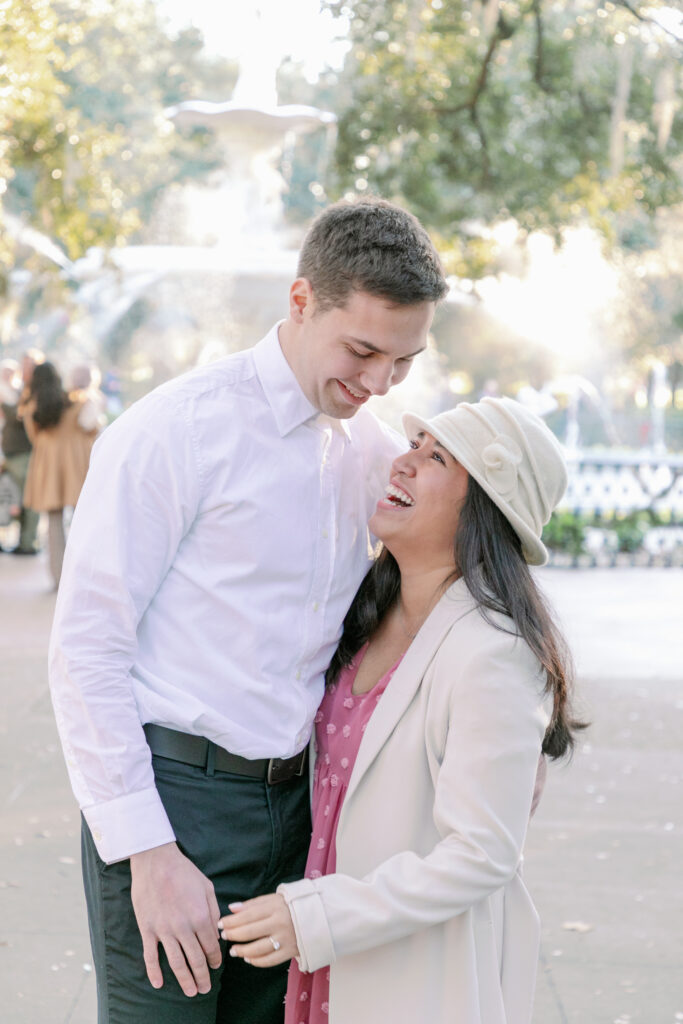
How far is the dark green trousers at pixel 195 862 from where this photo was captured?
215cm

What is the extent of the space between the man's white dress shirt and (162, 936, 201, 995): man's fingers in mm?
168

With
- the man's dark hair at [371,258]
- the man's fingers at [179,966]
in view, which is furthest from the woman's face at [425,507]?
the man's fingers at [179,966]

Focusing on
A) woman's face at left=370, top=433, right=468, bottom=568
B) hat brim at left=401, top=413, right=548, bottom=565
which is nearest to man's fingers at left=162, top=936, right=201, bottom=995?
woman's face at left=370, top=433, right=468, bottom=568

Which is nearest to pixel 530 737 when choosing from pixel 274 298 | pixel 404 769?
pixel 404 769

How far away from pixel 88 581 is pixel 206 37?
34.9 m

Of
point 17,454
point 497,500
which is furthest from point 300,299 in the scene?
point 17,454

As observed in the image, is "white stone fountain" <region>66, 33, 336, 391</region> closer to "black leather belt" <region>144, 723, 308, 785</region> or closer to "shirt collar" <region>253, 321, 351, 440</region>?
"shirt collar" <region>253, 321, 351, 440</region>

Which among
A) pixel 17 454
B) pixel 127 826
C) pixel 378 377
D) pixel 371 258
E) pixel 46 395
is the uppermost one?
pixel 371 258

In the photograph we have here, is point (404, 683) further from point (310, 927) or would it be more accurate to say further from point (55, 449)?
point (55, 449)

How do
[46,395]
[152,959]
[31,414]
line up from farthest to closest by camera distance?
[31,414]
[46,395]
[152,959]

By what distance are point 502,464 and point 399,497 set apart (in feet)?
0.79

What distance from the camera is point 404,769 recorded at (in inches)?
84.8

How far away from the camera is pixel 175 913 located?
6.64 ft

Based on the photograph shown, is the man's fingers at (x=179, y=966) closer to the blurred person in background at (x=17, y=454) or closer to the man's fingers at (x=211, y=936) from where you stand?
the man's fingers at (x=211, y=936)
